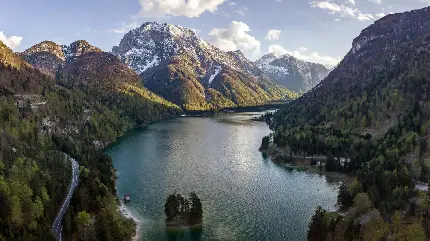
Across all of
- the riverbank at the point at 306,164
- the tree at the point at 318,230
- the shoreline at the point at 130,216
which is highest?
the riverbank at the point at 306,164

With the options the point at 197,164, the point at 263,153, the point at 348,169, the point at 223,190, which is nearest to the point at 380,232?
the point at 223,190

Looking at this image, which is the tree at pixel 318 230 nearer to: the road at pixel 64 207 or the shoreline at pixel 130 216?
the shoreline at pixel 130 216

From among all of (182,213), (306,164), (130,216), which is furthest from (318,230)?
(306,164)

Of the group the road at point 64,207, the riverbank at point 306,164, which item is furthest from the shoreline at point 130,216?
the riverbank at point 306,164

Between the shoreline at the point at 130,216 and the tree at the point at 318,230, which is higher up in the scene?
the tree at the point at 318,230

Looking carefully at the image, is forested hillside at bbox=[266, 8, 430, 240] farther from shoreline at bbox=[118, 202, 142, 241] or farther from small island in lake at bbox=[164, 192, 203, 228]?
shoreline at bbox=[118, 202, 142, 241]

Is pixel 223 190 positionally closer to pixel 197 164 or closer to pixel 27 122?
pixel 197 164

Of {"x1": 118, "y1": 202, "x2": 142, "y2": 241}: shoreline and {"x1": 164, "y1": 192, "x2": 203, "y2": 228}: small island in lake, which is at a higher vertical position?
{"x1": 164, "y1": 192, "x2": 203, "y2": 228}: small island in lake

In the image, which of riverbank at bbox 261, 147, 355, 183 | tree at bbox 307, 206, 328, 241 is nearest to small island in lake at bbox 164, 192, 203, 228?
tree at bbox 307, 206, 328, 241
